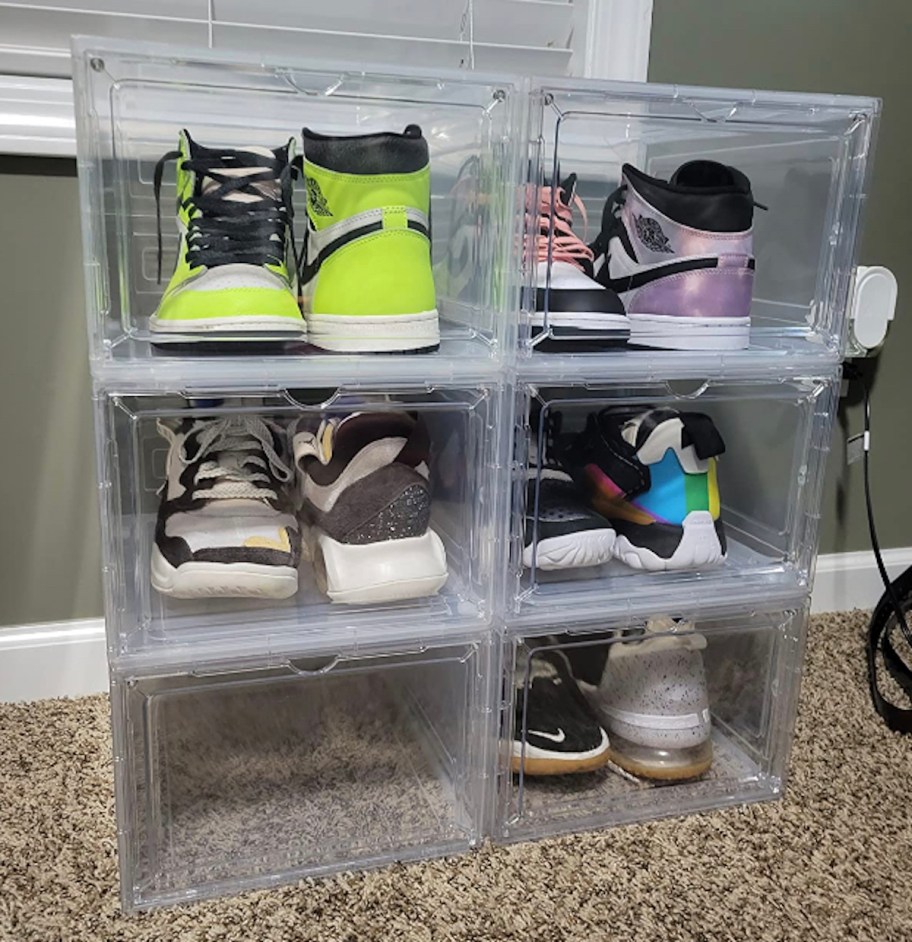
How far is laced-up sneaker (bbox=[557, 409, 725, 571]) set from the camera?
38.1 inches

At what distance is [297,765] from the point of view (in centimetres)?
99

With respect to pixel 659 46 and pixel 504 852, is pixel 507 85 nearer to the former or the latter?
pixel 659 46

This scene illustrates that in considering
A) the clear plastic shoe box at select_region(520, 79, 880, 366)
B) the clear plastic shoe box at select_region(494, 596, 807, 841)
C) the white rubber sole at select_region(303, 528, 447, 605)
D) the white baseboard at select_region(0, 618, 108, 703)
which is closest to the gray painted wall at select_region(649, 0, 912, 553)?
the clear plastic shoe box at select_region(520, 79, 880, 366)

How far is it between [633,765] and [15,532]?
78cm

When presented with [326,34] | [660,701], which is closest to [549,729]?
[660,701]

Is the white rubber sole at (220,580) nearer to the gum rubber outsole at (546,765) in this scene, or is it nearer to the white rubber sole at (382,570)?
the white rubber sole at (382,570)

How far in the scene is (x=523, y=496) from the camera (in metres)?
0.90

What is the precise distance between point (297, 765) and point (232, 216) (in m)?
0.56

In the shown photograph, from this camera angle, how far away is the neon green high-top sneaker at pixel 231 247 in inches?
31.3

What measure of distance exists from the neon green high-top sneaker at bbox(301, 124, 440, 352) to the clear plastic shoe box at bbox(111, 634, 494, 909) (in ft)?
0.95

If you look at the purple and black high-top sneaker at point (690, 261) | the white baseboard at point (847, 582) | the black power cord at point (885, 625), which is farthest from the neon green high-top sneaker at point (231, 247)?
the white baseboard at point (847, 582)

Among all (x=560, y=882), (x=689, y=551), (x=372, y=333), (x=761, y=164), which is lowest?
(x=560, y=882)

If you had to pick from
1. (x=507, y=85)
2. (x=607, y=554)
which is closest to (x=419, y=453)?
(x=607, y=554)

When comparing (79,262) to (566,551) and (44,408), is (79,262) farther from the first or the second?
(566,551)
